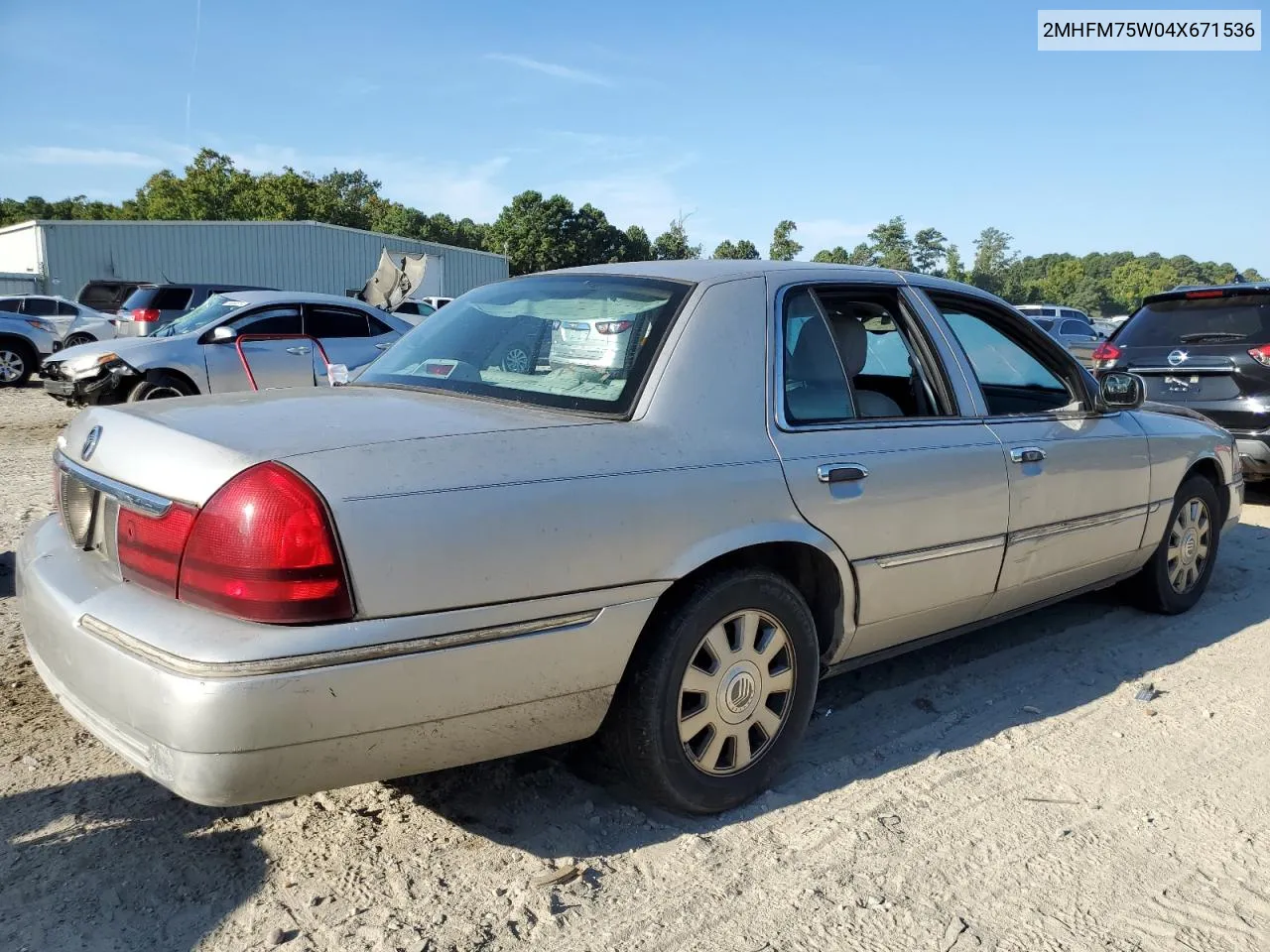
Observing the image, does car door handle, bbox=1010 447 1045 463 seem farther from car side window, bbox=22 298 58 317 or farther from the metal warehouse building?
the metal warehouse building

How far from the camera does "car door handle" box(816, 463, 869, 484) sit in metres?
3.00

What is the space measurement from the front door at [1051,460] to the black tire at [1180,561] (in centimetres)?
38

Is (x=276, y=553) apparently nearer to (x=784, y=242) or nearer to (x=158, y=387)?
(x=158, y=387)

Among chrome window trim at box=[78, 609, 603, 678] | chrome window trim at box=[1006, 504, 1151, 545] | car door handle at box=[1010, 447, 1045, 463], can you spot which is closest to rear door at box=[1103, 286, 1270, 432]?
chrome window trim at box=[1006, 504, 1151, 545]

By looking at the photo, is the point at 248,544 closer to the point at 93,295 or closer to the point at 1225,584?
the point at 1225,584

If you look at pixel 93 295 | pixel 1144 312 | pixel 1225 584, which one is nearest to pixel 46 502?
pixel 1225 584

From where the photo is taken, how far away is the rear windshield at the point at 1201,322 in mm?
7445

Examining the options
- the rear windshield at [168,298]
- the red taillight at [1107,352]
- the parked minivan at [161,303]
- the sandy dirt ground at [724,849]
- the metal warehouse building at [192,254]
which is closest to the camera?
the sandy dirt ground at [724,849]

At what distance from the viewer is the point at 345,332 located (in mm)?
11102

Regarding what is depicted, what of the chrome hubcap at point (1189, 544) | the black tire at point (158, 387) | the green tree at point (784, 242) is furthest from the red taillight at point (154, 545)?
the green tree at point (784, 242)

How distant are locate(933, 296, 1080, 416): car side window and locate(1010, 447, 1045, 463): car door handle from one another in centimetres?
28

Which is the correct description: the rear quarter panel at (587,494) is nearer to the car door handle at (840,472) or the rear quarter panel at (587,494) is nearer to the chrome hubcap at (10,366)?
→ the car door handle at (840,472)

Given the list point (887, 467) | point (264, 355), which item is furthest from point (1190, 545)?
point (264, 355)

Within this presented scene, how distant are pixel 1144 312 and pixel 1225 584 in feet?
11.0
